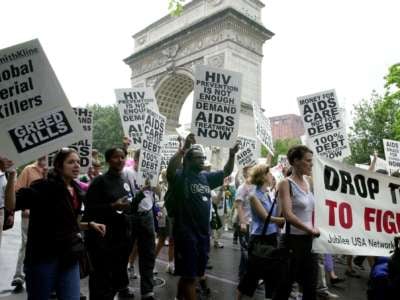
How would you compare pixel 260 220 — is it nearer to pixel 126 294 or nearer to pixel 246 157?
pixel 126 294

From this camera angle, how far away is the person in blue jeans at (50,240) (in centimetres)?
312

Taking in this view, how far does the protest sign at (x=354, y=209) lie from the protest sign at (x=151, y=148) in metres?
3.31

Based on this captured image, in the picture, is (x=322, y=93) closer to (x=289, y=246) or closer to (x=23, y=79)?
(x=289, y=246)

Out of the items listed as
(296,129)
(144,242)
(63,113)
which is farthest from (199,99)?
(296,129)

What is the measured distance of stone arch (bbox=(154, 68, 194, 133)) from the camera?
33000mm

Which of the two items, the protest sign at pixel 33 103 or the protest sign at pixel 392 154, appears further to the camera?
the protest sign at pixel 392 154

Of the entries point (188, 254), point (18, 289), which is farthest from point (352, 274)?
point (18, 289)

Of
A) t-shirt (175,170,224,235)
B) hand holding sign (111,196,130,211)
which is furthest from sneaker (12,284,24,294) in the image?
t-shirt (175,170,224,235)

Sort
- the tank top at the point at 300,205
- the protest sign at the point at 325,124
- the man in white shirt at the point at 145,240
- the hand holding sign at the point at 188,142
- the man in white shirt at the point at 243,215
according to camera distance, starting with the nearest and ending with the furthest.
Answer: the tank top at the point at 300,205 < the hand holding sign at the point at 188,142 < the man in white shirt at the point at 145,240 < the man in white shirt at the point at 243,215 < the protest sign at the point at 325,124

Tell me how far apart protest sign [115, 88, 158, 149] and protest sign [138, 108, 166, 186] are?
69 centimetres

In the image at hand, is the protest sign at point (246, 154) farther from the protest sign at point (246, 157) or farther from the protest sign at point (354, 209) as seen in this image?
the protest sign at point (354, 209)

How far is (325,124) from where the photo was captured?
24.9ft

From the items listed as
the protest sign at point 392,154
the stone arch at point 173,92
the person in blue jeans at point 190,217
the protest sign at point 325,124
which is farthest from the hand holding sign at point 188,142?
the stone arch at point 173,92

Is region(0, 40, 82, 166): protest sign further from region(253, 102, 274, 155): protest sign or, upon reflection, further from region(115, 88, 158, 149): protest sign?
region(253, 102, 274, 155): protest sign
